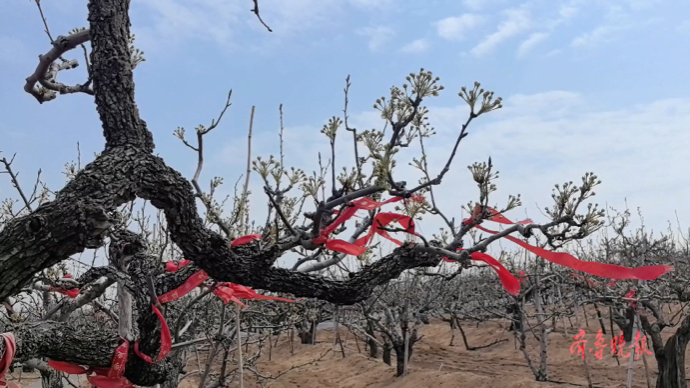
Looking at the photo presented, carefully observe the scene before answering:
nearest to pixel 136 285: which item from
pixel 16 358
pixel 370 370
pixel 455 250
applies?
pixel 16 358

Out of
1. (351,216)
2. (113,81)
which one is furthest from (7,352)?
(351,216)

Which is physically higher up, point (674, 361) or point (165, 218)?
point (165, 218)

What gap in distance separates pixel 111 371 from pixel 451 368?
32.5ft

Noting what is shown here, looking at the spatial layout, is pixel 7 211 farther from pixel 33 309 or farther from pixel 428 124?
pixel 428 124

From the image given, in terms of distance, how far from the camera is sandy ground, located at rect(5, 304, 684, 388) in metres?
8.93

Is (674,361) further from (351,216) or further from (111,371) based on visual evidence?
(111,371)

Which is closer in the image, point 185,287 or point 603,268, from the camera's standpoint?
point 603,268

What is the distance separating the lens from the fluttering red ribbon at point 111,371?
248cm

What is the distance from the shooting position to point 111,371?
2492 mm

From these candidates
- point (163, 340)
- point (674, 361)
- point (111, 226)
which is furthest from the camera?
point (674, 361)

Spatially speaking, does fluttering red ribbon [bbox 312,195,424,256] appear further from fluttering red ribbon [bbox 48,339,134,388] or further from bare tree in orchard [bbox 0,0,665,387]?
fluttering red ribbon [bbox 48,339,134,388]

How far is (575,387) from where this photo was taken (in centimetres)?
812

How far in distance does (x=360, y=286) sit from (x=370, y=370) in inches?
354

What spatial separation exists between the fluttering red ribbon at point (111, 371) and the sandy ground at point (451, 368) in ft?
17.4
